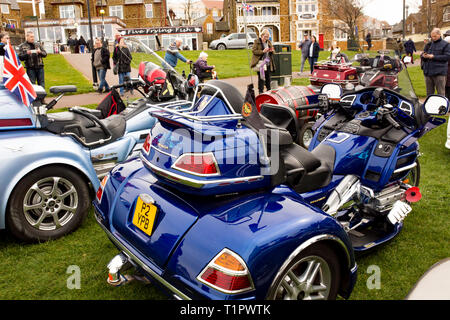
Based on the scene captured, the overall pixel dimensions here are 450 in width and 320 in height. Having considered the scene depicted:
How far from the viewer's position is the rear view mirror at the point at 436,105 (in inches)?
140

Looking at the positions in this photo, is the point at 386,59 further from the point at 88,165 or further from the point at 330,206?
the point at 88,165

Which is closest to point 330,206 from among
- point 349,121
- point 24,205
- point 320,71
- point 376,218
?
point 376,218

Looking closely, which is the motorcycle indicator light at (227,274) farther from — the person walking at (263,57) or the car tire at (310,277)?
the person walking at (263,57)

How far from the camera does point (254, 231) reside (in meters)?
2.22

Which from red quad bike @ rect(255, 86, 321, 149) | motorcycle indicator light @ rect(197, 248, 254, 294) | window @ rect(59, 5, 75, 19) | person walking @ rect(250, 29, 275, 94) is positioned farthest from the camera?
window @ rect(59, 5, 75, 19)

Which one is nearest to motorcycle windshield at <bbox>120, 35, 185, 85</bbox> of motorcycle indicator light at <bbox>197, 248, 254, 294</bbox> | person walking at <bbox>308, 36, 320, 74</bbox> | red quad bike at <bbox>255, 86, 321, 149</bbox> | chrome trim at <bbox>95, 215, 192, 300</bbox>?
red quad bike at <bbox>255, 86, 321, 149</bbox>

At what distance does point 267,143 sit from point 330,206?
1151mm

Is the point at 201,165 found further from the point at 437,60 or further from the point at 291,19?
the point at 291,19

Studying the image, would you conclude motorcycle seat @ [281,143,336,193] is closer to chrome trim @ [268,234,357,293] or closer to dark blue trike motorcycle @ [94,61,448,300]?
dark blue trike motorcycle @ [94,61,448,300]

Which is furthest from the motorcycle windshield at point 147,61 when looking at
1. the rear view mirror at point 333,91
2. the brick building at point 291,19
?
the brick building at point 291,19

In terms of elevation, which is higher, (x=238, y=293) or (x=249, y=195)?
(x=249, y=195)

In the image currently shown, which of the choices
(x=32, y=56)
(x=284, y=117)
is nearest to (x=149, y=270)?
(x=284, y=117)

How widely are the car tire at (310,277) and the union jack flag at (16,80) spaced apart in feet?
10.9

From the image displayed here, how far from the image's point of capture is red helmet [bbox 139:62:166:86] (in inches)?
239
